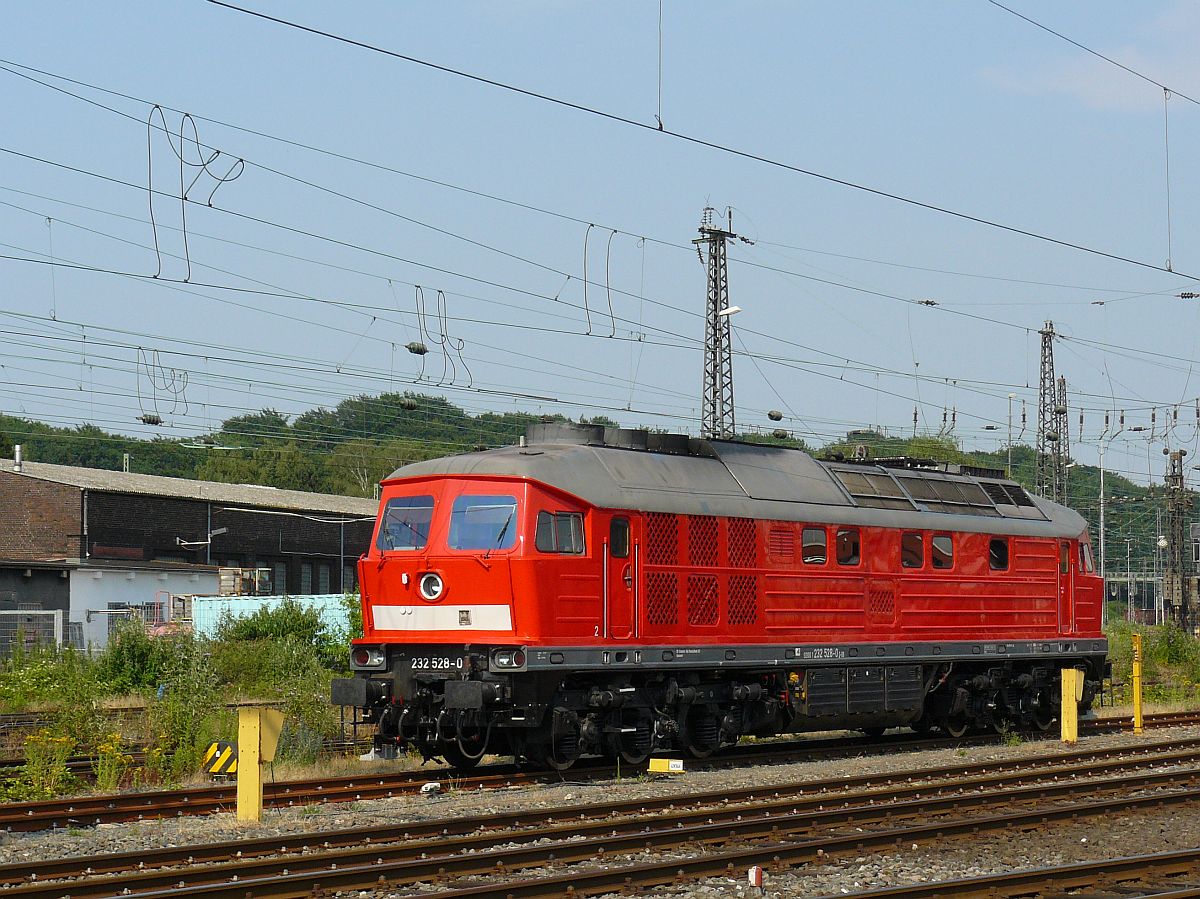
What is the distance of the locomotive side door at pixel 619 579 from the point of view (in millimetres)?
17875

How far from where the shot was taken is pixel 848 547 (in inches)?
841

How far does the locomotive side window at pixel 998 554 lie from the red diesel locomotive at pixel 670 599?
0.05m

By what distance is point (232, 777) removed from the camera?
18.4 meters

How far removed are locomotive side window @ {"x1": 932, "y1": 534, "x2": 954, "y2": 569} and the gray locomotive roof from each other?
180mm

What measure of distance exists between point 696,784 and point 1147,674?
93.4ft

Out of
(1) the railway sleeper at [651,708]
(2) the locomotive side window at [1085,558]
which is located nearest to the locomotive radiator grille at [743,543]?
(1) the railway sleeper at [651,708]

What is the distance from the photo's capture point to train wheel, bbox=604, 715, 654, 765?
1827 cm

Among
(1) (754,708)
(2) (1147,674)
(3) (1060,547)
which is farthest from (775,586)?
(2) (1147,674)

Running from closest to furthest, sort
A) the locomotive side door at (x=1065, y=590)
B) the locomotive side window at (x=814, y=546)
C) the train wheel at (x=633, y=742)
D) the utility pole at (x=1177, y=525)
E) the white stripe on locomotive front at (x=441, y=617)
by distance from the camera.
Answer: the white stripe on locomotive front at (x=441, y=617)
the train wheel at (x=633, y=742)
the locomotive side window at (x=814, y=546)
the locomotive side door at (x=1065, y=590)
the utility pole at (x=1177, y=525)

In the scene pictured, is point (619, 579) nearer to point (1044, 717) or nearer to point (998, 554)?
point (998, 554)

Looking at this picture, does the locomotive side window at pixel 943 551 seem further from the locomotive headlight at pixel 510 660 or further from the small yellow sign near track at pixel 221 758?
the small yellow sign near track at pixel 221 758

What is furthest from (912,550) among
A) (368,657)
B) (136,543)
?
(136,543)

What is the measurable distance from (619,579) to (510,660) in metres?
2.02

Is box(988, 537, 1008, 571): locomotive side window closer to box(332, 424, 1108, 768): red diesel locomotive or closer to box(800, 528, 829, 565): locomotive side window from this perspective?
box(332, 424, 1108, 768): red diesel locomotive
